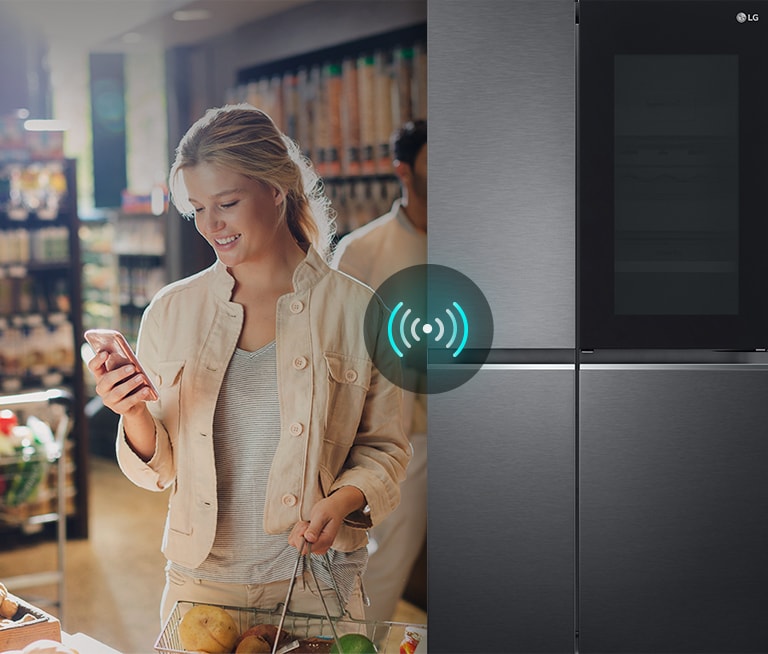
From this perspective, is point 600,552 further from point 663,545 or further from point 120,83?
point 120,83

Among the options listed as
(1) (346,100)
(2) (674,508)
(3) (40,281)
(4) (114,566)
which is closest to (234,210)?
(1) (346,100)

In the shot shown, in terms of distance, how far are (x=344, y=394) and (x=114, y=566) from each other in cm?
60

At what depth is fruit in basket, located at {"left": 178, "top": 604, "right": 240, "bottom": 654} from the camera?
5.89 feet

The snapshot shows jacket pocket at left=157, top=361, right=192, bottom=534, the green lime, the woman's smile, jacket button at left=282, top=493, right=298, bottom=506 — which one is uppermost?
the woman's smile

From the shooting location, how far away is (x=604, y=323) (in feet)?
5.85

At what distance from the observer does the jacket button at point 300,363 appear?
1.75m

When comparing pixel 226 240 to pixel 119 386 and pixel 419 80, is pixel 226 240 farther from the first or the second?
pixel 419 80

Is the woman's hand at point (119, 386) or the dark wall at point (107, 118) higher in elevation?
the dark wall at point (107, 118)

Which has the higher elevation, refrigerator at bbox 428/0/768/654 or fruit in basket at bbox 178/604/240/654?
refrigerator at bbox 428/0/768/654

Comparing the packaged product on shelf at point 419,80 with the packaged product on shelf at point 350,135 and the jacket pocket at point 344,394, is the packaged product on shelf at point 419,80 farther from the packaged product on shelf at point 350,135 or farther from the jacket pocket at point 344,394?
the jacket pocket at point 344,394

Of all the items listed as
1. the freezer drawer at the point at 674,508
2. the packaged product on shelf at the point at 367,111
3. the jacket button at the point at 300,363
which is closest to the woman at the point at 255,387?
the jacket button at the point at 300,363

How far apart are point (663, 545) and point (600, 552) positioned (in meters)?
0.13

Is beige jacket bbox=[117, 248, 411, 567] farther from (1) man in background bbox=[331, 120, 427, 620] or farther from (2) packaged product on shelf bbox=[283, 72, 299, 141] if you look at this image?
(2) packaged product on shelf bbox=[283, 72, 299, 141]

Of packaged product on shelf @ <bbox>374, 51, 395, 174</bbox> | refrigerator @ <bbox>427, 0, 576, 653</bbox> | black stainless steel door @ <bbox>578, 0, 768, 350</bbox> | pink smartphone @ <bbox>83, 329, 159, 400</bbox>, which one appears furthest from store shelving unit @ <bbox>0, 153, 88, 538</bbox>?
black stainless steel door @ <bbox>578, 0, 768, 350</bbox>
